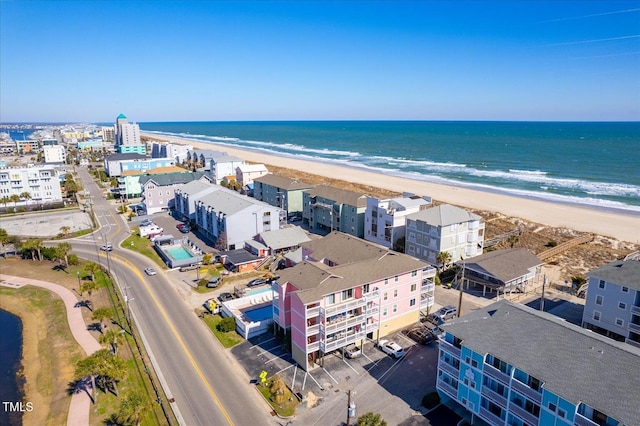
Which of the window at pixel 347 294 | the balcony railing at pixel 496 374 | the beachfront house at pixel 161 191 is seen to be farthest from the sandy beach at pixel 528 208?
the window at pixel 347 294

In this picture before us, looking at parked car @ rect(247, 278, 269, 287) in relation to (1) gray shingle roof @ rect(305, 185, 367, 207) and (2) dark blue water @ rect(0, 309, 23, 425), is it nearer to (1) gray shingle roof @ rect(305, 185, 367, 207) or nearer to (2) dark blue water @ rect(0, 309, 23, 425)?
(1) gray shingle roof @ rect(305, 185, 367, 207)

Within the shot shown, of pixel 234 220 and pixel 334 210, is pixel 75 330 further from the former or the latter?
pixel 334 210

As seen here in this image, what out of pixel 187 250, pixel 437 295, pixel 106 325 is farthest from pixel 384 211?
pixel 106 325

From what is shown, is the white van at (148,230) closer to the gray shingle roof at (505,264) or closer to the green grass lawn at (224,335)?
the green grass lawn at (224,335)

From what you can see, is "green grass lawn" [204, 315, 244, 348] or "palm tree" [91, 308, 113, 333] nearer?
"green grass lawn" [204, 315, 244, 348]

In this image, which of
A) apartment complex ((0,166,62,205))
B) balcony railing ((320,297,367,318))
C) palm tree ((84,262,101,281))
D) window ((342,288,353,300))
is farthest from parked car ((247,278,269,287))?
apartment complex ((0,166,62,205))

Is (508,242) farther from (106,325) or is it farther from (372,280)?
(106,325)
